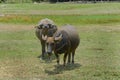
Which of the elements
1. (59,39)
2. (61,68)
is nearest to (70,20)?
(61,68)

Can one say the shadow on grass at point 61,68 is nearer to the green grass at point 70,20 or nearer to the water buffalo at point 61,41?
the water buffalo at point 61,41

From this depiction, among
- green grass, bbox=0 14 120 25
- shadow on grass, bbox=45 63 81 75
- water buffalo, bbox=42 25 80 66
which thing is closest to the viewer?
water buffalo, bbox=42 25 80 66

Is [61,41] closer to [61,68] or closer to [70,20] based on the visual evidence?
[61,68]

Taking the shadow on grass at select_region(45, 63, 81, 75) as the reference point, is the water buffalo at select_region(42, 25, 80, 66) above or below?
above

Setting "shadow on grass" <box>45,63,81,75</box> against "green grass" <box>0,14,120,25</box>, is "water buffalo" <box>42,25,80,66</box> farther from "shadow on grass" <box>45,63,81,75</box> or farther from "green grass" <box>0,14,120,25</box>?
"green grass" <box>0,14,120,25</box>

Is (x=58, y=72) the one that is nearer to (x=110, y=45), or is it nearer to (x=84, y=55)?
(x=84, y=55)

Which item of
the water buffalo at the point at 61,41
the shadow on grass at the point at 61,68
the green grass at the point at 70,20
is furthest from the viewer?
the green grass at the point at 70,20

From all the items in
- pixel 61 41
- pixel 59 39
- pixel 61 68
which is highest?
pixel 59 39

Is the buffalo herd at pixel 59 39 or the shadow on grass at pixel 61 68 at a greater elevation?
the buffalo herd at pixel 59 39

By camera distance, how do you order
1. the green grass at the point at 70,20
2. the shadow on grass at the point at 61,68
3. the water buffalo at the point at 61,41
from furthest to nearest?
the green grass at the point at 70,20
the shadow on grass at the point at 61,68
the water buffalo at the point at 61,41

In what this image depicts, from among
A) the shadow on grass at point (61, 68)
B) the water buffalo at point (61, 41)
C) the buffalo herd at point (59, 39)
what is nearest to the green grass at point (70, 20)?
the buffalo herd at point (59, 39)

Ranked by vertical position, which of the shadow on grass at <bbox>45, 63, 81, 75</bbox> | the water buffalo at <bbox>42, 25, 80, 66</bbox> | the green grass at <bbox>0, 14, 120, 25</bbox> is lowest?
the green grass at <bbox>0, 14, 120, 25</bbox>

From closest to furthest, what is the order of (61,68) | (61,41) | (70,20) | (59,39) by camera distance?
(59,39) → (61,41) → (61,68) → (70,20)

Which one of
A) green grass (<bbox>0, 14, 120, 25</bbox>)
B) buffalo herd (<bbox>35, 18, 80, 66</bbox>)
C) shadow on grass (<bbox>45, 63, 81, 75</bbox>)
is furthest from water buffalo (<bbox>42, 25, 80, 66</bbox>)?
green grass (<bbox>0, 14, 120, 25</bbox>)
